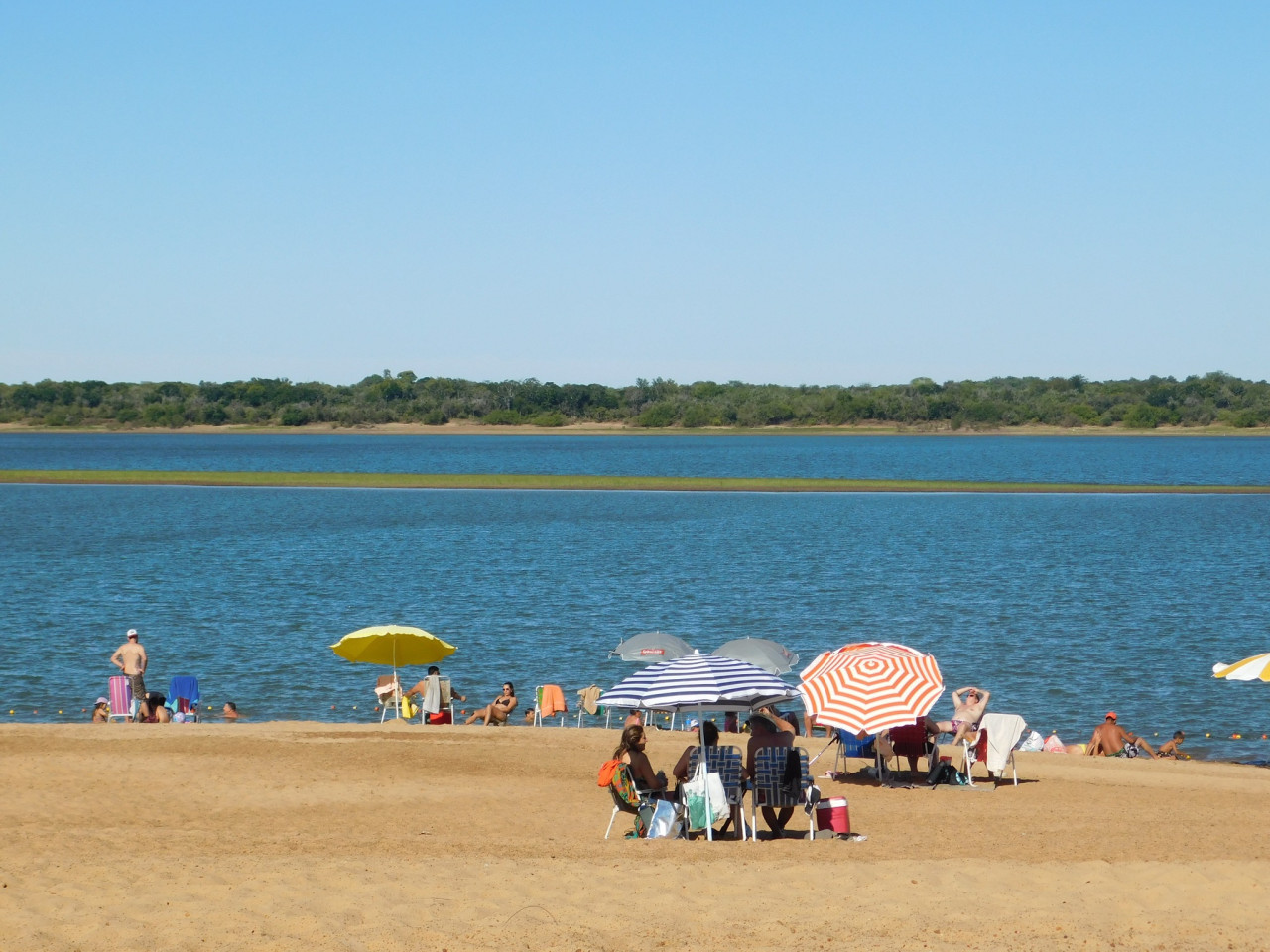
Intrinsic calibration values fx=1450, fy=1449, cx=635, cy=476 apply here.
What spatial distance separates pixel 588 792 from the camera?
1822cm

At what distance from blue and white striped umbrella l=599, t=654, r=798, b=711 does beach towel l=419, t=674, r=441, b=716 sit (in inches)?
355

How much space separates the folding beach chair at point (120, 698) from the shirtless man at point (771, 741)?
41.2 feet

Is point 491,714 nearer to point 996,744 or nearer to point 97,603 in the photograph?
point 996,744

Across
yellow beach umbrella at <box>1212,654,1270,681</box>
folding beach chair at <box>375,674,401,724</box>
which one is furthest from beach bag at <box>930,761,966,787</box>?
folding beach chair at <box>375,674,401,724</box>

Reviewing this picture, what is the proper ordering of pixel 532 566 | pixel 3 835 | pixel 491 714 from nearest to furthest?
pixel 3 835
pixel 491 714
pixel 532 566

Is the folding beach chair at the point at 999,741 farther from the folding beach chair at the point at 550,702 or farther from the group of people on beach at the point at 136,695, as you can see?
the group of people on beach at the point at 136,695

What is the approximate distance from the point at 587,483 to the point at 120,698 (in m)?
78.8

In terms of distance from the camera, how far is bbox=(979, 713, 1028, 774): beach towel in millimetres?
Result: 19062

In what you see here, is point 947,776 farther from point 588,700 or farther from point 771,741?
point 588,700

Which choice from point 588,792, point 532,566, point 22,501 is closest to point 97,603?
point 532,566

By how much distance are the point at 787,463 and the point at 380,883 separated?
142870mm

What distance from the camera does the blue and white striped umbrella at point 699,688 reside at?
50.3 feet

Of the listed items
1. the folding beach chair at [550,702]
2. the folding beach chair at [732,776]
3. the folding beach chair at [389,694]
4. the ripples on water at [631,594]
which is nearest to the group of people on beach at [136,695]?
the ripples on water at [631,594]

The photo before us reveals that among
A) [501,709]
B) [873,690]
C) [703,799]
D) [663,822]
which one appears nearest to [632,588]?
[501,709]
